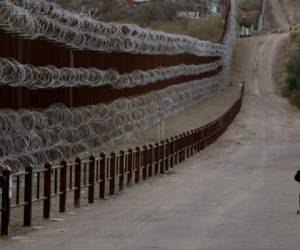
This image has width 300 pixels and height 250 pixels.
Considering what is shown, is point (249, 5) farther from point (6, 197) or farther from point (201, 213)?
point (6, 197)

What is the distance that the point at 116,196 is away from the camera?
20.2 m

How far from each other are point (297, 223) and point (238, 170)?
46.6ft

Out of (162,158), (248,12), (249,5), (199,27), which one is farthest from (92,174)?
(249,5)

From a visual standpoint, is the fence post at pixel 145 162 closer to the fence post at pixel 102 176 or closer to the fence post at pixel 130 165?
the fence post at pixel 130 165

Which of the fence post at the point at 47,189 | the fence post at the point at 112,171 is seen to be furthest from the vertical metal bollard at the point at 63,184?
the fence post at the point at 112,171

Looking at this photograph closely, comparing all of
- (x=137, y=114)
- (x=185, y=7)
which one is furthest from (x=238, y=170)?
(x=185, y=7)

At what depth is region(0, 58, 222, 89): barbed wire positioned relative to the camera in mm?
19359

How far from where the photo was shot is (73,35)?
25922 mm

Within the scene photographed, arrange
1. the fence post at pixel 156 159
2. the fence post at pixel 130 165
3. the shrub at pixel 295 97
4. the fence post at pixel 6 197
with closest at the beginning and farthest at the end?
the fence post at pixel 6 197 → the fence post at pixel 130 165 → the fence post at pixel 156 159 → the shrub at pixel 295 97

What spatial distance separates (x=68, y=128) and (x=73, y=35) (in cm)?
314

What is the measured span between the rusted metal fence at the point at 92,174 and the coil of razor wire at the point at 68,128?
87 cm

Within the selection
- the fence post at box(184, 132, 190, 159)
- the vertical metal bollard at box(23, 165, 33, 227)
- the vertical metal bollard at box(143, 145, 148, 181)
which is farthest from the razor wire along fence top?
the vertical metal bollard at box(23, 165, 33, 227)

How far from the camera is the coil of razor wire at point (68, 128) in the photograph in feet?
65.1

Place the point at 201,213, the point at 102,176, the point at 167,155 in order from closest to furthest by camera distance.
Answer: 1. the point at 201,213
2. the point at 102,176
3. the point at 167,155
